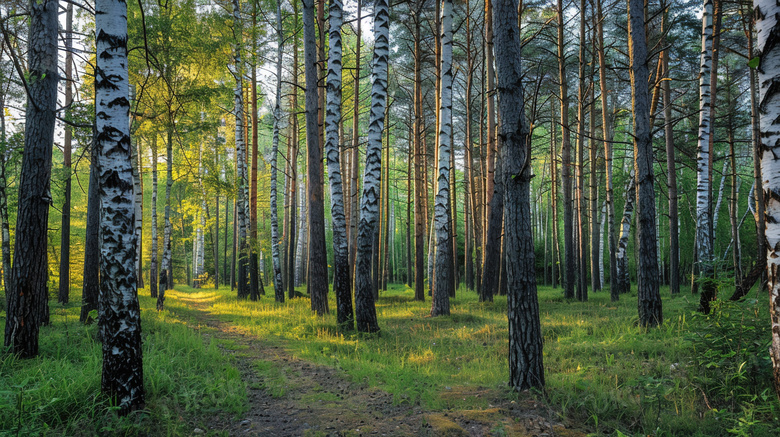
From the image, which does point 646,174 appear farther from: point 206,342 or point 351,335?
point 206,342

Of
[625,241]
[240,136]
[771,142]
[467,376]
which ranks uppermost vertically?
[240,136]

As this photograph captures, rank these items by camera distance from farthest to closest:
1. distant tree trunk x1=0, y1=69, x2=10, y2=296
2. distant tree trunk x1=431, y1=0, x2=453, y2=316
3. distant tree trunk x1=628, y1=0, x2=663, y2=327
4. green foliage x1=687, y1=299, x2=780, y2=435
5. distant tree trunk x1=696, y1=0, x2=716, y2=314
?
distant tree trunk x1=431, y1=0, x2=453, y2=316, distant tree trunk x1=696, y1=0, x2=716, y2=314, distant tree trunk x1=628, y1=0, x2=663, y2=327, distant tree trunk x1=0, y1=69, x2=10, y2=296, green foliage x1=687, y1=299, x2=780, y2=435

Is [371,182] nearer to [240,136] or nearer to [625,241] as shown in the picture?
[240,136]

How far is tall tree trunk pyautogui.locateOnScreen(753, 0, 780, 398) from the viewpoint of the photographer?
2.66 meters

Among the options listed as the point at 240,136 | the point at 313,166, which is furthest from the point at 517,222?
the point at 240,136

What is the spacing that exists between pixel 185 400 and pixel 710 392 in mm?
5430

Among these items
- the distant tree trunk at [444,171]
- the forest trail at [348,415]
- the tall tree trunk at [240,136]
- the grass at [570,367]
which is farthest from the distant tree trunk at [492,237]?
the tall tree trunk at [240,136]

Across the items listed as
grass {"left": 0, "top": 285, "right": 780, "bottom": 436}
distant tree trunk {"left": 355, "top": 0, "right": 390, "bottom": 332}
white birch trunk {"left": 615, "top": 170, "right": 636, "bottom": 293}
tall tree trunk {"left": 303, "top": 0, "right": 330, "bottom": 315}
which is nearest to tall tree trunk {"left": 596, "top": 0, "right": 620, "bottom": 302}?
white birch trunk {"left": 615, "top": 170, "right": 636, "bottom": 293}

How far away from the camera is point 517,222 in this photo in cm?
419

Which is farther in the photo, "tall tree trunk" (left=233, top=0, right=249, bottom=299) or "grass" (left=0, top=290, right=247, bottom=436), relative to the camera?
"tall tree trunk" (left=233, top=0, right=249, bottom=299)

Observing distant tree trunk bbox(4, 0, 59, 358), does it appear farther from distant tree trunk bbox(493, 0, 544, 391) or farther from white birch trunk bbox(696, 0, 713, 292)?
white birch trunk bbox(696, 0, 713, 292)

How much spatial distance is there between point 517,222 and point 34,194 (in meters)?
6.34

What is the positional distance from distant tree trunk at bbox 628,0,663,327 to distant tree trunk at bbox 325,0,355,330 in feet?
17.9

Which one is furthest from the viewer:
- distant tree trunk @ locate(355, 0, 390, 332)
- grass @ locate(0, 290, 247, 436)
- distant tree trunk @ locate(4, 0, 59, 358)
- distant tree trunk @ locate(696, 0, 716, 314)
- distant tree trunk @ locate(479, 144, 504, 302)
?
distant tree trunk @ locate(479, 144, 504, 302)
